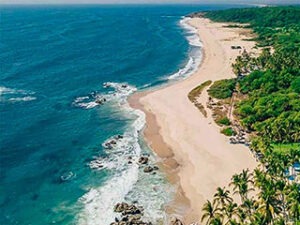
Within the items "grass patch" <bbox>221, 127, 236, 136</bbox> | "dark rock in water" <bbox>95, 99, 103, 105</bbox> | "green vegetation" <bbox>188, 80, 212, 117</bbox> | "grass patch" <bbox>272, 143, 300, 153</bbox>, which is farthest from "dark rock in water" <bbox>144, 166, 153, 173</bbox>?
"dark rock in water" <bbox>95, 99, 103, 105</bbox>

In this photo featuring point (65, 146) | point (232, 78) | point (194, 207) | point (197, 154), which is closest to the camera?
point (194, 207)

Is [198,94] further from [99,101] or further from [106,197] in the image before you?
[106,197]

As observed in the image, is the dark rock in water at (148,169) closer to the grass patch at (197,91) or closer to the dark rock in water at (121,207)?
the dark rock in water at (121,207)

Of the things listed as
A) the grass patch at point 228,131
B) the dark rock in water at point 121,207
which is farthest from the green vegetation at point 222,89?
the dark rock in water at point 121,207

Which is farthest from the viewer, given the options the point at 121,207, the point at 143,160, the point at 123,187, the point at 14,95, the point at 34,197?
the point at 14,95

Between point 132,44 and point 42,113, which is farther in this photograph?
point 132,44

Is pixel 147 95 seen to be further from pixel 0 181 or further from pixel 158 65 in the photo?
pixel 0 181

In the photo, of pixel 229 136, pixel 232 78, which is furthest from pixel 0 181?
pixel 232 78

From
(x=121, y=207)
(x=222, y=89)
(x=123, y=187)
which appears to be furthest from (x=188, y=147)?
(x=222, y=89)
